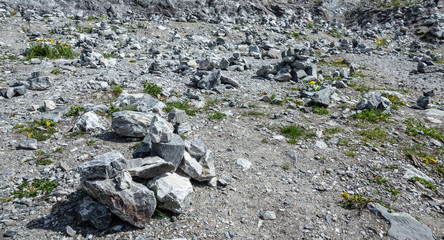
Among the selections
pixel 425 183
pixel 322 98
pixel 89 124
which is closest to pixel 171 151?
pixel 89 124

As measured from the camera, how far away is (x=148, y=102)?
735 cm

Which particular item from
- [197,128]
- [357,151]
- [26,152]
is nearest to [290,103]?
[357,151]

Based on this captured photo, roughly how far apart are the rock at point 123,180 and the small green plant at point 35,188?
4.68 ft

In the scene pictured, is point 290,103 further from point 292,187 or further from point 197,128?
point 292,187

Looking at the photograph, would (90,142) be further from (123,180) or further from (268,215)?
(268,215)

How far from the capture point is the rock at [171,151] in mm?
4484

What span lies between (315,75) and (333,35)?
43.8 ft

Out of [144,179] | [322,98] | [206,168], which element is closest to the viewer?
[144,179]

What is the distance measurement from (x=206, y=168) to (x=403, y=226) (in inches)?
129

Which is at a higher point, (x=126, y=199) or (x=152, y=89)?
(x=126, y=199)

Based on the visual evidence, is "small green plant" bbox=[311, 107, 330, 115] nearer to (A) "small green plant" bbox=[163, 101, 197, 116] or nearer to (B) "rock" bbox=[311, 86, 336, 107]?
(B) "rock" bbox=[311, 86, 336, 107]

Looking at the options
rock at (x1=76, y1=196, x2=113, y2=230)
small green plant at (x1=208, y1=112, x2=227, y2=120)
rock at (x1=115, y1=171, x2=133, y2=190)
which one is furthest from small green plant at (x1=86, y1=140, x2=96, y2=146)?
small green plant at (x1=208, y1=112, x2=227, y2=120)

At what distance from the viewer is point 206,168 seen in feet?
16.2

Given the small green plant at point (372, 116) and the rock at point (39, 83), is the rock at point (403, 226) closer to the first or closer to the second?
the small green plant at point (372, 116)
